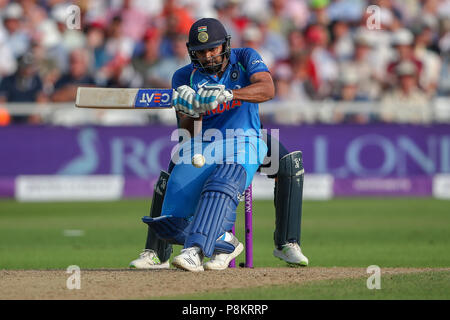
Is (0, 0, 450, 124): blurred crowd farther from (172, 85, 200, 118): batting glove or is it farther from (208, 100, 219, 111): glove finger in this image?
(208, 100, 219, 111): glove finger

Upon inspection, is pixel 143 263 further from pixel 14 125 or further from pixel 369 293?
pixel 14 125

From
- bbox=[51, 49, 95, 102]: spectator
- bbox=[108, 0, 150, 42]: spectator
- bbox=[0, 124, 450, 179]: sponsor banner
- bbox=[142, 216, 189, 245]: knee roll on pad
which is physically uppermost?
bbox=[108, 0, 150, 42]: spectator

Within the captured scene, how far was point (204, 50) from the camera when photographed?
643 cm

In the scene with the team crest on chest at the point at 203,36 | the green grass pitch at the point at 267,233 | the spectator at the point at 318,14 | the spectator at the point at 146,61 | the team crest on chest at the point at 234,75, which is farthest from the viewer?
the spectator at the point at 318,14

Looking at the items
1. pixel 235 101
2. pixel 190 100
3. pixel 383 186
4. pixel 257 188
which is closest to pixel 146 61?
pixel 257 188

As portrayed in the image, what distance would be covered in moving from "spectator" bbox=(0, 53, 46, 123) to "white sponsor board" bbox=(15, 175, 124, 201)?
1016mm

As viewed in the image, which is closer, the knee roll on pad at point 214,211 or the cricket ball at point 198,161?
the knee roll on pad at point 214,211

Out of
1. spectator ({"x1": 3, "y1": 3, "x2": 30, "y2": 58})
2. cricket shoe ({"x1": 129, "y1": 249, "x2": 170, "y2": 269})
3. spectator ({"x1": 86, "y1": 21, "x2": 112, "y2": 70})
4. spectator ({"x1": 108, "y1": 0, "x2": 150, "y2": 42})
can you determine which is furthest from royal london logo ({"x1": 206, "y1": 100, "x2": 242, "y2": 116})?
spectator ({"x1": 108, "y1": 0, "x2": 150, "y2": 42})

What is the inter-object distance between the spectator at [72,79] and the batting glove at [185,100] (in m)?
8.37

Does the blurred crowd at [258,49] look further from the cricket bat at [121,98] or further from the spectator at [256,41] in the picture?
the cricket bat at [121,98]

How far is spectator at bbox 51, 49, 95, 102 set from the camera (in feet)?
47.2

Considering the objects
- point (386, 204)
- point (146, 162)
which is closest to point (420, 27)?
point (386, 204)

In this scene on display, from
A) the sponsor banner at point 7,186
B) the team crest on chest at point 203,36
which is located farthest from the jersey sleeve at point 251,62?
the sponsor banner at point 7,186

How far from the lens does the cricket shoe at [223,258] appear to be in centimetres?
639
